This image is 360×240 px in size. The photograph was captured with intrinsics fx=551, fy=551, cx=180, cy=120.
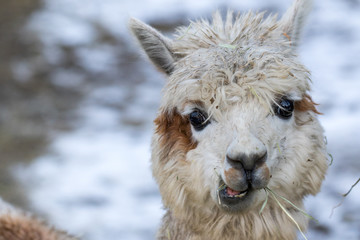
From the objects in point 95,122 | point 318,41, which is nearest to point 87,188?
point 95,122

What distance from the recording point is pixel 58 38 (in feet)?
30.1

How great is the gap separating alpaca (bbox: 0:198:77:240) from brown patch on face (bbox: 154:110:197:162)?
2.92ft

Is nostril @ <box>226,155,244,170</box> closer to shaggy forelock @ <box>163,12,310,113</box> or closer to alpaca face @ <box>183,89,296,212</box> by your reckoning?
alpaca face @ <box>183,89,296,212</box>

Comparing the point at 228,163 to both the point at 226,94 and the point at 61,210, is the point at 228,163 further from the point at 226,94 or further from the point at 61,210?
the point at 61,210

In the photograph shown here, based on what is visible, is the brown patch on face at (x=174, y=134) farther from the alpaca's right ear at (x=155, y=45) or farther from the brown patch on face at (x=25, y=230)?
the brown patch on face at (x=25, y=230)

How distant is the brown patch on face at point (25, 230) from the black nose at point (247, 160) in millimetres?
1341

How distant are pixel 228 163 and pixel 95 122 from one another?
4779mm

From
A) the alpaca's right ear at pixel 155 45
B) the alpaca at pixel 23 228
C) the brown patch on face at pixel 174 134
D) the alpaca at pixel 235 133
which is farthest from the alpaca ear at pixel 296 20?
the alpaca at pixel 23 228

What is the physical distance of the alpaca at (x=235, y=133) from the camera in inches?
113

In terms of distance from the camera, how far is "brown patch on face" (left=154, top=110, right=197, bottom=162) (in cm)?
312

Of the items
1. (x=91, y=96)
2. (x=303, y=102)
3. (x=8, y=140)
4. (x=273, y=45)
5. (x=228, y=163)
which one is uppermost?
(x=91, y=96)

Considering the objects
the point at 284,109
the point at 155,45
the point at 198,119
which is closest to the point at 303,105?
the point at 284,109

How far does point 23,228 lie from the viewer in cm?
333

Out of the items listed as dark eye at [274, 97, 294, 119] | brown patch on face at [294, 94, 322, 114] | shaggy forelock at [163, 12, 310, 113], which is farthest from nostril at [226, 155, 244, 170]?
brown patch on face at [294, 94, 322, 114]
